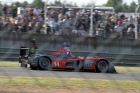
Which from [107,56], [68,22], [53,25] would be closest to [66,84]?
[68,22]

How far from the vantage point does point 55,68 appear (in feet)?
46.7

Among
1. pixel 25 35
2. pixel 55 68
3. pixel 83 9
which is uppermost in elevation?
pixel 83 9

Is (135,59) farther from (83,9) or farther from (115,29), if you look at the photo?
(83,9)

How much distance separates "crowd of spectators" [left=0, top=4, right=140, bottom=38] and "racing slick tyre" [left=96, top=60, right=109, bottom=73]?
1293mm

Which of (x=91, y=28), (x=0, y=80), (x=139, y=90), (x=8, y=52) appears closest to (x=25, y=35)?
(x=8, y=52)

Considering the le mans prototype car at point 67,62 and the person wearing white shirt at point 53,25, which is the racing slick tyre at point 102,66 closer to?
the le mans prototype car at point 67,62

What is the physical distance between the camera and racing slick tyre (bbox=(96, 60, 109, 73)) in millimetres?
14030

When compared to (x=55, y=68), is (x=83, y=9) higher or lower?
higher

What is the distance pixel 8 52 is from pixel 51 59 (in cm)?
147

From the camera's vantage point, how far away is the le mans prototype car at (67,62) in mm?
13898

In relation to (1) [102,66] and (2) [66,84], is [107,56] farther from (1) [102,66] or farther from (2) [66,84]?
(2) [66,84]

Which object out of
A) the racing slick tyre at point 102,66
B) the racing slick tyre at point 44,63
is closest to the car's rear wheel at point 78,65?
the racing slick tyre at point 102,66

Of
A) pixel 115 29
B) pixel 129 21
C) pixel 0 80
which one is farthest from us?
pixel 129 21

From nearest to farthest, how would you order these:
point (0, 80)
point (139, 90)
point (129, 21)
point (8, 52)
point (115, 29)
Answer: point (139, 90), point (0, 80), point (115, 29), point (129, 21), point (8, 52)
